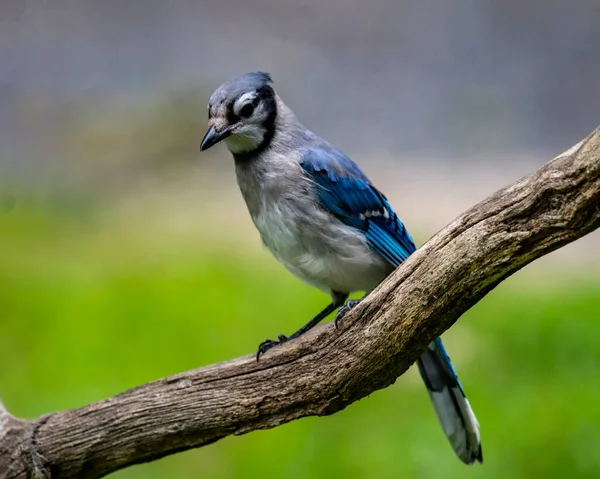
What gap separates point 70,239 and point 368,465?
284cm

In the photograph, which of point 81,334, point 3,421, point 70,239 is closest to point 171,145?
point 70,239

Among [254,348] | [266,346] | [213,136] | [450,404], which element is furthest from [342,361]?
[254,348]

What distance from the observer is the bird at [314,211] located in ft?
8.21

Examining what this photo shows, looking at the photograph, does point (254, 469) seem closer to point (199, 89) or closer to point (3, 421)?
point (3, 421)

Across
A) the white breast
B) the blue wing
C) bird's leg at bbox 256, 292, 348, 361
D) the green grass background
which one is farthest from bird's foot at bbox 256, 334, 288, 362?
the green grass background

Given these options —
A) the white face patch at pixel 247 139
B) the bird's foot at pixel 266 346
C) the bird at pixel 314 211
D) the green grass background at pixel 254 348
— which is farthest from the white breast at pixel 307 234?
the green grass background at pixel 254 348

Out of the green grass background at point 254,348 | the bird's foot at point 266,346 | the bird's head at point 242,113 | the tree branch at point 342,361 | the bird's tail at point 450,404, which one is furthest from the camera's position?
the green grass background at point 254,348

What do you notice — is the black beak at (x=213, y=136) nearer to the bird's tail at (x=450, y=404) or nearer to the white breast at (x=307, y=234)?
the white breast at (x=307, y=234)

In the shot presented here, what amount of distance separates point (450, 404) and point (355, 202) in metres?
0.62

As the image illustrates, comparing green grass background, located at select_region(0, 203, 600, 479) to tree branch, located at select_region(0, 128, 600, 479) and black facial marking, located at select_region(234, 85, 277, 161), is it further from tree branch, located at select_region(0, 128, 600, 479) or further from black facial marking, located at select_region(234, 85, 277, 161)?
black facial marking, located at select_region(234, 85, 277, 161)

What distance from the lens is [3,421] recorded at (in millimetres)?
2541

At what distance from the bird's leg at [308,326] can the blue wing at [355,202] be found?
0.25m

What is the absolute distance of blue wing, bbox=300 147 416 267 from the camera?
2.55 m

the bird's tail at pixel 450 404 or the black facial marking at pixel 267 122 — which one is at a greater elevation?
the black facial marking at pixel 267 122
